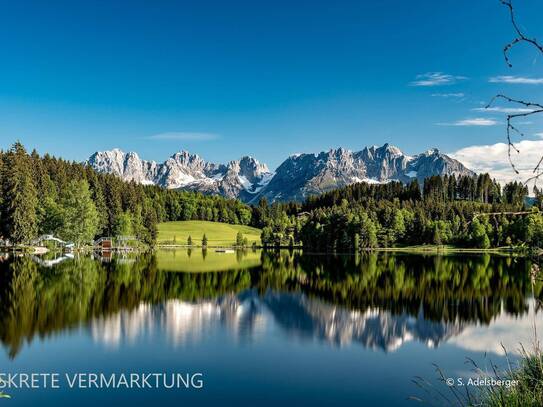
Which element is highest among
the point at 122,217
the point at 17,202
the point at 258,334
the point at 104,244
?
the point at 17,202

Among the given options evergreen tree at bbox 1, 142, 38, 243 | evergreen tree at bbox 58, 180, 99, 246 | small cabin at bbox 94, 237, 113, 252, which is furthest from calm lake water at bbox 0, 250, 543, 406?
small cabin at bbox 94, 237, 113, 252

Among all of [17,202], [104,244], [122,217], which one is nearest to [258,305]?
[17,202]

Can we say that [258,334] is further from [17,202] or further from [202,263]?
[17,202]

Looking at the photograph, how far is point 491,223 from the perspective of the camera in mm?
144375

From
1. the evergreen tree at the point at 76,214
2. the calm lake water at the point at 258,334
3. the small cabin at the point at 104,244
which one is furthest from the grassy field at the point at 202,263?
the small cabin at the point at 104,244

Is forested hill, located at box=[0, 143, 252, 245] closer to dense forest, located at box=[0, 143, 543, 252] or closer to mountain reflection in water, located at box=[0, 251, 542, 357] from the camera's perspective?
dense forest, located at box=[0, 143, 543, 252]

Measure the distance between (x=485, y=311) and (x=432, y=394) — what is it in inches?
893

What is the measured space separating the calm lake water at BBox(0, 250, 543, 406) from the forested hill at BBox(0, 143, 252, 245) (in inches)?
1811

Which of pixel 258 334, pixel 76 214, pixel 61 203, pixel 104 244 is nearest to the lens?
Answer: pixel 258 334

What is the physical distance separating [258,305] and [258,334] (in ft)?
38.2

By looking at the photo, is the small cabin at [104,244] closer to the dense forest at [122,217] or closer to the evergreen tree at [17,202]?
the dense forest at [122,217]

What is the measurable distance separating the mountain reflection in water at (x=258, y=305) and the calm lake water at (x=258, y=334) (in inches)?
6.1

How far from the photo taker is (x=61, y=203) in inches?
4537

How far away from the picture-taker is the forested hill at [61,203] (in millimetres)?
97688
